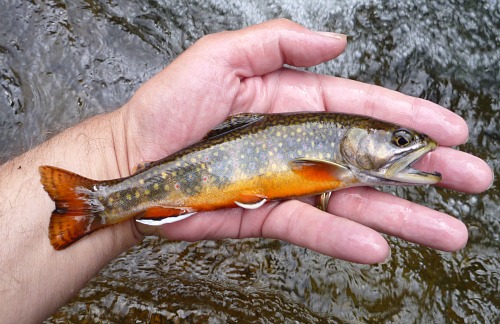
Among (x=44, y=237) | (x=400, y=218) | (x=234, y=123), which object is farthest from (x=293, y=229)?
(x=44, y=237)

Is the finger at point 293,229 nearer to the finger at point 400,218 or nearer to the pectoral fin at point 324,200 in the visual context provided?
the pectoral fin at point 324,200

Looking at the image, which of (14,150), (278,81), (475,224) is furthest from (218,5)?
(475,224)

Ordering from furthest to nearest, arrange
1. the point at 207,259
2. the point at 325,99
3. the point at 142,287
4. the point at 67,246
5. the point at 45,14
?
1. the point at 45,14
2. the point at 207,259
3. the point at 142,287
4. the point at 325,99
5. the point at 67,246

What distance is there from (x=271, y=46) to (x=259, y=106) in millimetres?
565

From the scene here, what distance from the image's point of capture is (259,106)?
4.42 m

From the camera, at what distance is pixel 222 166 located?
12.4ft

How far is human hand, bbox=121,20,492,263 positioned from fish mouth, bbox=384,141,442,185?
0.67ft

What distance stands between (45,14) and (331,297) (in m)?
4.74

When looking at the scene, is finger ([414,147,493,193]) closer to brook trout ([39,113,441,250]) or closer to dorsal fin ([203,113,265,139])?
brook trout ([39,113,441,250])

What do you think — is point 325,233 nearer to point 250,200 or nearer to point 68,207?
point 250,200

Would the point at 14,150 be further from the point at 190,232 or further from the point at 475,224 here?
the point at 475,224

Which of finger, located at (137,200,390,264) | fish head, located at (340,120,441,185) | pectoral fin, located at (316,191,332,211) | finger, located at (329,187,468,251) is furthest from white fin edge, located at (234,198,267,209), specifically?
fish head, located at (340,120,441,185)

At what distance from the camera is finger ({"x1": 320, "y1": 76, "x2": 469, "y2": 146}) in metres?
4.12

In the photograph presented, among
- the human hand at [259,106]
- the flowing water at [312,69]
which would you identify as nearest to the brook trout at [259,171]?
the human hand at [259,106]
